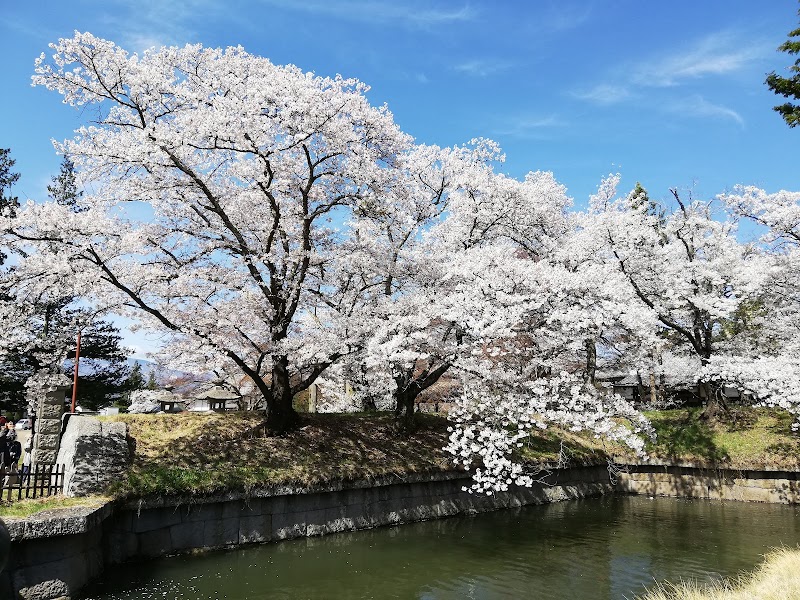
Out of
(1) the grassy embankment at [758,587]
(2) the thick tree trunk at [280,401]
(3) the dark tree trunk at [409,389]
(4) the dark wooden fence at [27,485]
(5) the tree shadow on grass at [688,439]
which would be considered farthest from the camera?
(5) the tree shadow on grass at [688,439]

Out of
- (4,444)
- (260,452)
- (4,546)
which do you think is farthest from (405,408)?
(4,546)

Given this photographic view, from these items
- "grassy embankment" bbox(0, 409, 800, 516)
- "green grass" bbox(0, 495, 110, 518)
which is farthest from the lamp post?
"grassy embankment" bbox(0, 409, 800, 516)

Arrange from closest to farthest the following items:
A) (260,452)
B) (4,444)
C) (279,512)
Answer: (4,444) → (279,512) → (260,452)

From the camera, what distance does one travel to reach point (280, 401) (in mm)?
17344

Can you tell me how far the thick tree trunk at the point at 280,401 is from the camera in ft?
56.0

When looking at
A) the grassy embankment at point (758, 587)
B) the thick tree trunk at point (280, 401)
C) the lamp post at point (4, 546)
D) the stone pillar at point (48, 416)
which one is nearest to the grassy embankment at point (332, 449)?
the thick tree trunk at point (280, 401)

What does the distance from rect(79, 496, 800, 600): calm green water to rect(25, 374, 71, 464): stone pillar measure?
5039 mm

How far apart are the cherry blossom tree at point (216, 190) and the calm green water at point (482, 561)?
5025 mm

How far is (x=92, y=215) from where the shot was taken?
45.5 feet

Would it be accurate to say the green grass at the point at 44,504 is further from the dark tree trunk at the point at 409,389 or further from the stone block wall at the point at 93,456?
the dark tree trunk at the point at 409,389

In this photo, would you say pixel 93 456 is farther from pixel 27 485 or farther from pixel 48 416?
pixel 48 416

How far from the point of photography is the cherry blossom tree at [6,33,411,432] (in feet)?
44.9

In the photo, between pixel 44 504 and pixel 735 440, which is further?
pixel 735 440

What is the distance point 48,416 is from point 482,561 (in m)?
12.5
